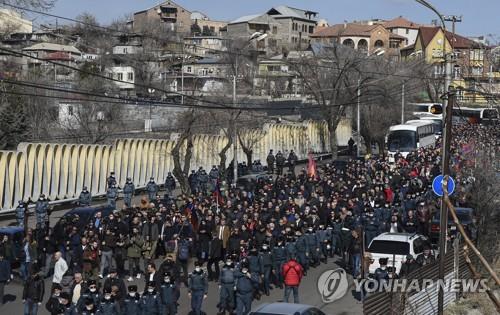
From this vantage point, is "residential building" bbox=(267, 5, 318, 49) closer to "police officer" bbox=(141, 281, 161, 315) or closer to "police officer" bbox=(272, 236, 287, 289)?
"police officer" bbox=(272, 236, 287, 289)

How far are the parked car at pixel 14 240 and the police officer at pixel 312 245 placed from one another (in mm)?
7714

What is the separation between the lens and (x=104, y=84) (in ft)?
259

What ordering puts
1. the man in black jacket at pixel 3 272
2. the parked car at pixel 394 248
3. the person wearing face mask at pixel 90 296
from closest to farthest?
the person wearing face mask at pixel 90 296 → the man in black jacket at pixel 3 272 → the parked car at pixel 394 248

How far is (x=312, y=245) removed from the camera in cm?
2267

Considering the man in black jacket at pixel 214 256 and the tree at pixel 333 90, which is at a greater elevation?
the tree at pixel 333 90

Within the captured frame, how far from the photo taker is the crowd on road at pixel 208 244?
1697 centimetres

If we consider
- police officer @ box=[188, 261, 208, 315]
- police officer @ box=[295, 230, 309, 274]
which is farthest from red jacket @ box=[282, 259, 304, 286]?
police officer @ box=[295, 230, 309, 274]

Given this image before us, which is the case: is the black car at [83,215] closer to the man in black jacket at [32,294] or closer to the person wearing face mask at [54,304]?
the man in black jacket at [32,294]

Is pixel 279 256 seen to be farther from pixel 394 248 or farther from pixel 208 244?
pixel 394 248

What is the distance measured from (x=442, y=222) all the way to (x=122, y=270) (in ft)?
28.4

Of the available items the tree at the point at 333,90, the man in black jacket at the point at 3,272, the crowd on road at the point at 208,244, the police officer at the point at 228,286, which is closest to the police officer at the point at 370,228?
the crowd on road at the point at 208,244

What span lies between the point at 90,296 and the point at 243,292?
332cm

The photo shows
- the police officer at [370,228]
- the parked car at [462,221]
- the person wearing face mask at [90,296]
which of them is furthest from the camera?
the parked car at [462,221]

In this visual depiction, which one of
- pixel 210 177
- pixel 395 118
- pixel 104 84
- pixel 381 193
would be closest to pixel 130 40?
pixel 104 84
